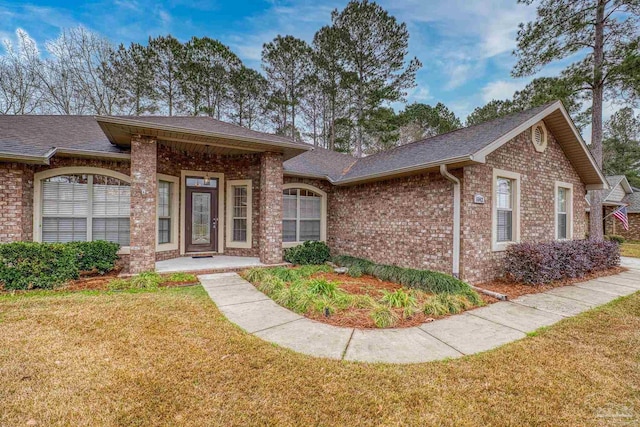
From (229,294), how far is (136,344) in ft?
6.96

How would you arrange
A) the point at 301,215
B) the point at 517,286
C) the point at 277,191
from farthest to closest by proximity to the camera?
the point at 301,215 < the point at 277,191 < the point at 517,286

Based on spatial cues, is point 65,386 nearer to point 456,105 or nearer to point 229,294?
point 229,294

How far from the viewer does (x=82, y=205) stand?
7.18 m

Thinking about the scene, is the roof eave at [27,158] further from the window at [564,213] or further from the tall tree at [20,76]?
the window at [564,213]

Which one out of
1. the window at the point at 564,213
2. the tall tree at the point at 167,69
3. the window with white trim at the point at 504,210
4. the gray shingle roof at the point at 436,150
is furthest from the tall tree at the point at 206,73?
the window at the point at 564,213

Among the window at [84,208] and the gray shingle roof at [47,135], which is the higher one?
the gray shingle roof at [47,135]

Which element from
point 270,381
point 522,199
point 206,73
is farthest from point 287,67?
point 270,381

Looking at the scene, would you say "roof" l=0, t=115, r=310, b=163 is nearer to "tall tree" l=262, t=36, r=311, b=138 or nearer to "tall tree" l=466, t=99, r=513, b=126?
"tall tree" l=262, t=36, r=311, b=138

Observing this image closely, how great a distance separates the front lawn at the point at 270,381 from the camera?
7.25 ft

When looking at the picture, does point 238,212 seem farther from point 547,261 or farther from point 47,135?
point 547,261

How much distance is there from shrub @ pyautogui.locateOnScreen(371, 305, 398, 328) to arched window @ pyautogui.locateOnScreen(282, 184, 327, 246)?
217 inches

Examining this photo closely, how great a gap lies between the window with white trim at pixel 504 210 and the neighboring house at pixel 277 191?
36 mm

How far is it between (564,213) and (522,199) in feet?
9.18

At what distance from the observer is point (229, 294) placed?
17.6ft
